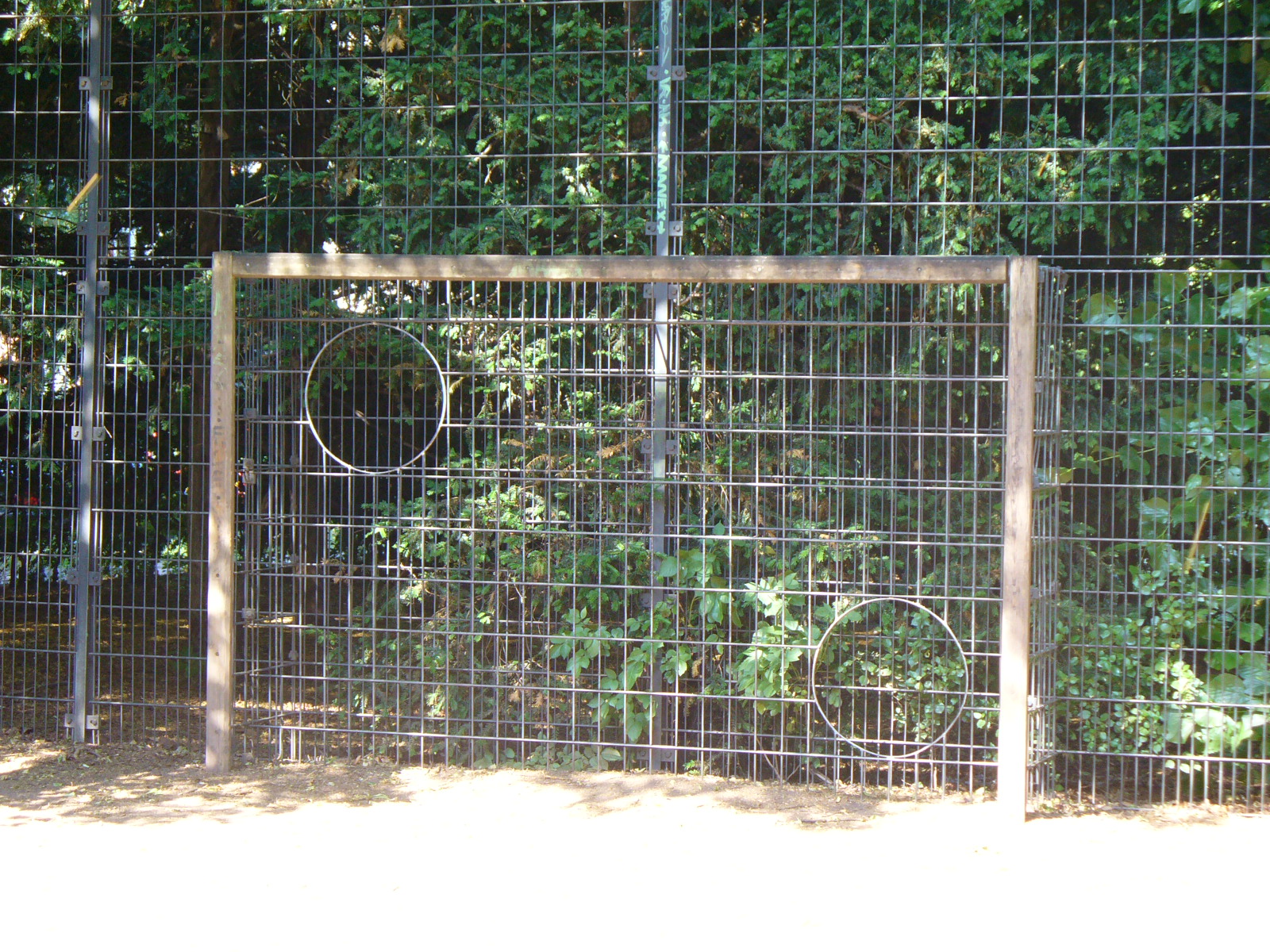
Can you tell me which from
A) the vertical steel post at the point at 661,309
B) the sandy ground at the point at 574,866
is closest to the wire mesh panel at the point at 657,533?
the vertical steel post at the point at 661,309

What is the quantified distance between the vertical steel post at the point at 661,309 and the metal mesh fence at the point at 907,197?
0.04m

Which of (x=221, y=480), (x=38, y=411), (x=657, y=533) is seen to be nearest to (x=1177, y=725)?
(x=657, y=533)

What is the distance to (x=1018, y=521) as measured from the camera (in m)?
5.17

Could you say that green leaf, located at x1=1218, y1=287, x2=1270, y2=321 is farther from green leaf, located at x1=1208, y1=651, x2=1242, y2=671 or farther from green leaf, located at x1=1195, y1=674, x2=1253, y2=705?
green leaf, located at x1=1195, y1=674, x2=1253, y2=705

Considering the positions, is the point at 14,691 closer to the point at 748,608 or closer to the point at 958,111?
the point at 748,608

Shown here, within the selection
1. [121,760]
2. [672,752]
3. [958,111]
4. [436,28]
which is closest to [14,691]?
[121,760]

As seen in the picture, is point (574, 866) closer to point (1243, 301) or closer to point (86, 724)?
point (86, 724)

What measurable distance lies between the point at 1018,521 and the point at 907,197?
6.89ft

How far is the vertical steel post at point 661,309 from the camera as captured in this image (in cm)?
596

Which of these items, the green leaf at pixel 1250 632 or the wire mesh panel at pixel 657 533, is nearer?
the green leaf at pixel 1250 632

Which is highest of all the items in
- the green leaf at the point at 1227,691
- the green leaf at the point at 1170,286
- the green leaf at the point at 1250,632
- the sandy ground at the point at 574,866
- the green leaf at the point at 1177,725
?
the green leaf at the point at 1170,286

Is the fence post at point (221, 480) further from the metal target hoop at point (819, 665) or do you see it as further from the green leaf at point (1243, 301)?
the green leaf at point (1243, 301)

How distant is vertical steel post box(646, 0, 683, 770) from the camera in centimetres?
596

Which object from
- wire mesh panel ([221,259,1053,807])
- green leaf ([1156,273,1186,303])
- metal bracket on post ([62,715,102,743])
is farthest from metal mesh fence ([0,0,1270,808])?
wire mesh panel ([221,259,1053,807])
